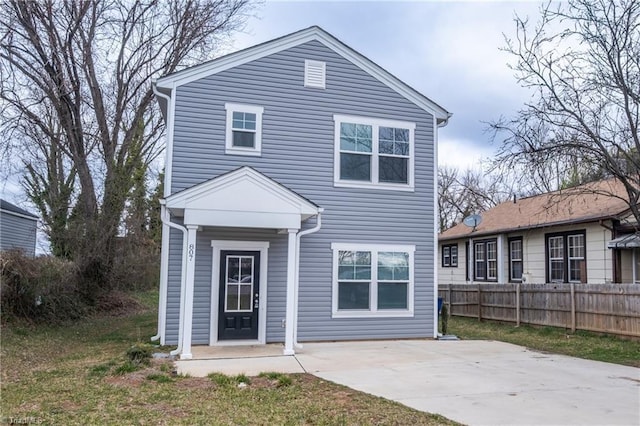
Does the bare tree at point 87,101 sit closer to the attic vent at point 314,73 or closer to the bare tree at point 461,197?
the attic vent at point 314,73

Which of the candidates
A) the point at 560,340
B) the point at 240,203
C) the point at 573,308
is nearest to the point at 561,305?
the point at 573,308

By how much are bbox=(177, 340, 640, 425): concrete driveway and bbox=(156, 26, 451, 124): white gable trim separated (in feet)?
19.3

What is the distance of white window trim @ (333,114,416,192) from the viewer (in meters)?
12.0

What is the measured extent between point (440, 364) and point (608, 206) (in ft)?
28.8

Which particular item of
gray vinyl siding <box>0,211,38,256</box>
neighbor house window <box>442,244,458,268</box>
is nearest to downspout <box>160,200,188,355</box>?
gray vinyl siding <box>0,211,38,256</box>

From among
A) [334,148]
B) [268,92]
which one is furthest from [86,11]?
[334,148]

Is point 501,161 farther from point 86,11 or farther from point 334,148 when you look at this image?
point 86,11

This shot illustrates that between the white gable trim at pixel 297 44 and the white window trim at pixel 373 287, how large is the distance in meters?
3.62

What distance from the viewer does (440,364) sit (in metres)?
8.84

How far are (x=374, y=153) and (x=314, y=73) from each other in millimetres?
2389

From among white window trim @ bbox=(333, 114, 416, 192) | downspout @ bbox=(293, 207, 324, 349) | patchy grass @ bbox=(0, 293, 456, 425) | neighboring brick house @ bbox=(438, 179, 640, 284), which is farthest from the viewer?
neighboring brick house @ bbox=(438, 179, 640, 284)

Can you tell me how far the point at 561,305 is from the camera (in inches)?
547

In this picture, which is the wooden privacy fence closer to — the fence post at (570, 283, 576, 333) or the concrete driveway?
the fence post at (570, 283, 576, 333)

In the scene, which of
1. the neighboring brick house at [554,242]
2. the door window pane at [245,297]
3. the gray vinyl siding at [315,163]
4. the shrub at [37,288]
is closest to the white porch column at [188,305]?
the gray vinyl siding at [315,163]
